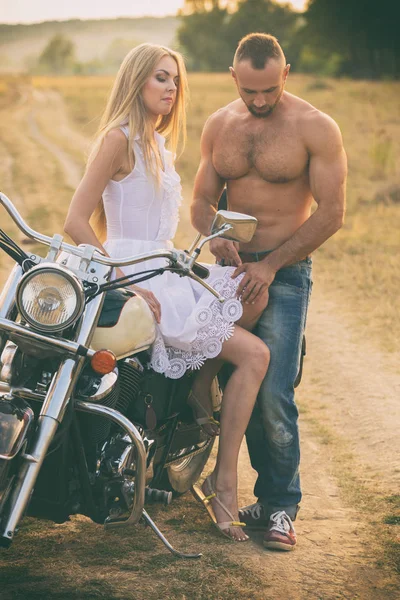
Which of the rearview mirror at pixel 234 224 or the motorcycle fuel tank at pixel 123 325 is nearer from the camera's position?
the rearview mirror at pixel 234 224

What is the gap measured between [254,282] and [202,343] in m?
0.44

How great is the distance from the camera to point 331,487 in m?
5.11

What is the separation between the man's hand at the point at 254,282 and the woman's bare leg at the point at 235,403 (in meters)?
0.18

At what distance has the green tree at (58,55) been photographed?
12481 cm

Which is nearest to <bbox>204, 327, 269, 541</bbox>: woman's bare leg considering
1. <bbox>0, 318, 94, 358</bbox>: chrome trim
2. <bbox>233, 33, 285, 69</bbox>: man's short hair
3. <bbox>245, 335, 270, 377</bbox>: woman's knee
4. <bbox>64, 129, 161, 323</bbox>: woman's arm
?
<bbox>245, 335, 270, 377</bbox>: woman's knee

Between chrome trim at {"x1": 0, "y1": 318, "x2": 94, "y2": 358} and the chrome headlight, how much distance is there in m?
0.03

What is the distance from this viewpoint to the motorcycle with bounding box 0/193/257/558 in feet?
10.4

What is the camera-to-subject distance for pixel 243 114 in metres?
Result: 4.75

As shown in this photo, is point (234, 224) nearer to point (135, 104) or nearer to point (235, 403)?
point (235, 403)

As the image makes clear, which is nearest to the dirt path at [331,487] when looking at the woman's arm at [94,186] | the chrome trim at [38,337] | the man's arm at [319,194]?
the chrome trim at [38,337]

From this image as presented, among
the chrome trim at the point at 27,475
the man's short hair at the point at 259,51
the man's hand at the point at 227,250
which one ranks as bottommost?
the chrome trim at the point at 27,475

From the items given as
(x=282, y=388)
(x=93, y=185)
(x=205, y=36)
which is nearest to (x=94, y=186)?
(x=93, y=185)

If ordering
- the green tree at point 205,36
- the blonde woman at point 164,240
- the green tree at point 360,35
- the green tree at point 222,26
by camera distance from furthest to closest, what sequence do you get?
the green tree at point 205,36 < the green tree at point 222,26 < the green tree at point 360,35 < the blonde woman at point 164,240

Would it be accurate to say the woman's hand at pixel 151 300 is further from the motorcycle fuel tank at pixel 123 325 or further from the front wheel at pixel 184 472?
the front wheel at pixel 184 472
